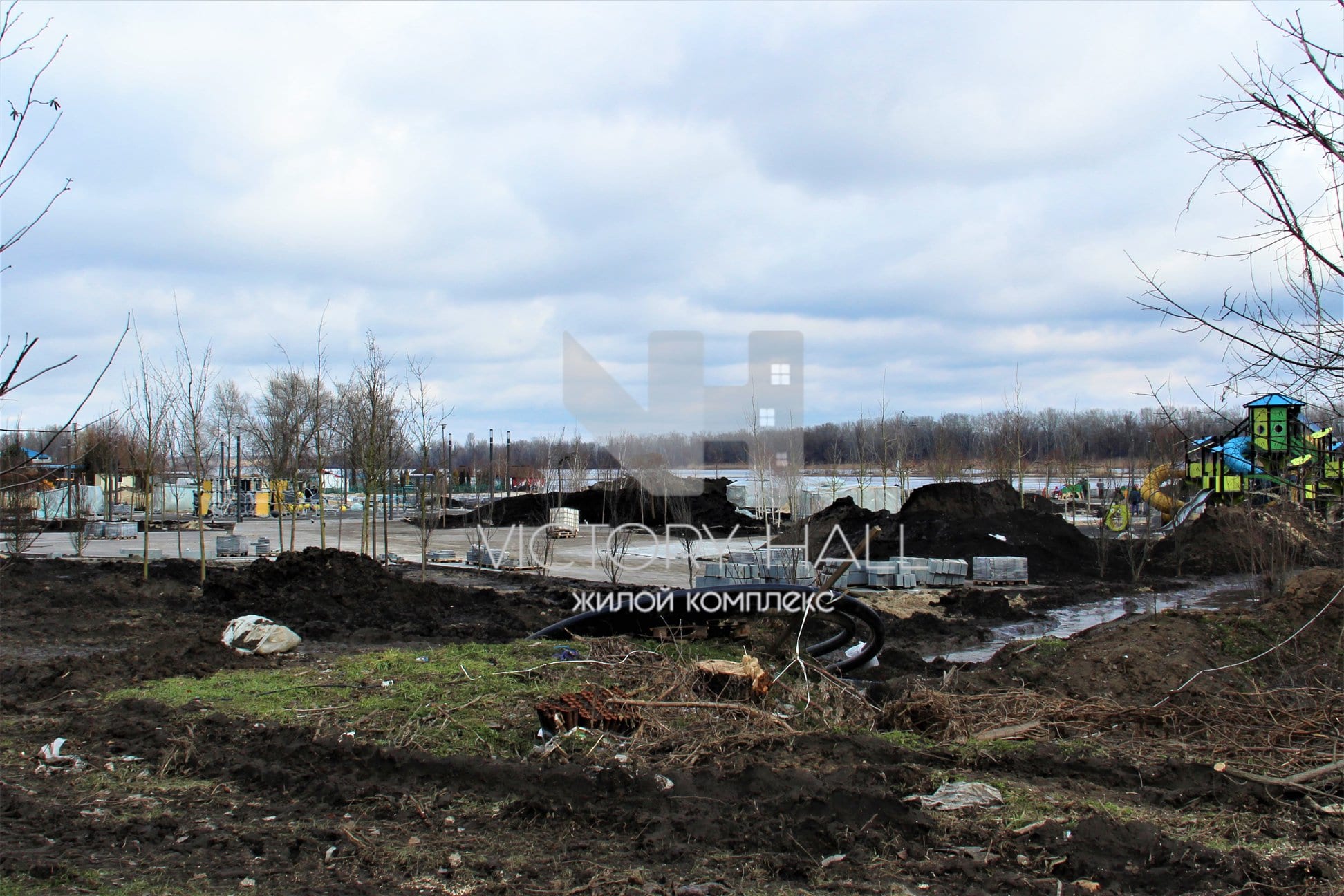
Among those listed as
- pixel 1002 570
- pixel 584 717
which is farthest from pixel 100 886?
pixel 1002 570

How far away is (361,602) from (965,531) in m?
15.9

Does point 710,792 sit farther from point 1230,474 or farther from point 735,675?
point 1230,474

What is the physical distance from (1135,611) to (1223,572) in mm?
7381

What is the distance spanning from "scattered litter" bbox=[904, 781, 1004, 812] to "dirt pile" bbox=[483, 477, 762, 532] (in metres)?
26.2

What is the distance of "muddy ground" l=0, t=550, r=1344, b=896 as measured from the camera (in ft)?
13.2

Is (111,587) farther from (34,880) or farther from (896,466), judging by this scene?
(896,466)

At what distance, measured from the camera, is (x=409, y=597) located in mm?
14438

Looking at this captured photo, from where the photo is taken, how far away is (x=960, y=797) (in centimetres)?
483

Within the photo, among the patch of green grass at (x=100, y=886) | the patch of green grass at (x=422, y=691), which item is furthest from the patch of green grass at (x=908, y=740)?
the patch of green grass at (x=100, y=886)

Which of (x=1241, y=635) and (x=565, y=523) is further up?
(x=1241, y=635)

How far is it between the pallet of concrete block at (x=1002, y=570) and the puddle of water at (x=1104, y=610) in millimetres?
2019

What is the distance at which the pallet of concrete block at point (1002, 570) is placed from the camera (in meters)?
19.7

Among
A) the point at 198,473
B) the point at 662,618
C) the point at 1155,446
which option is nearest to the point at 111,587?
the point at 198,473

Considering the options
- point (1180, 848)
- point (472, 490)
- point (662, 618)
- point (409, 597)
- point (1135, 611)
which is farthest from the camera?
point (472, 490)
